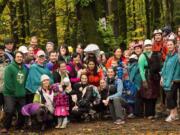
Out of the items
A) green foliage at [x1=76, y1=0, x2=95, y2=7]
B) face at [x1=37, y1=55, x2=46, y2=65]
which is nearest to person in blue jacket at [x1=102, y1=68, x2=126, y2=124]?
A: face at [x1=37, y1=55, x2=46, y2=65]

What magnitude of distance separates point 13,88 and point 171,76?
419 centimetres

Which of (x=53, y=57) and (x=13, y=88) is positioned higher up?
(x=53, y=57)

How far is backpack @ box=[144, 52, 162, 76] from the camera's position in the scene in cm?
1281

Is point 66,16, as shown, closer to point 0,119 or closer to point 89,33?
point 89,33

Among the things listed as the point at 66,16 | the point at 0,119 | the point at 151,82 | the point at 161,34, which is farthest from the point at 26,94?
the point at 66,16

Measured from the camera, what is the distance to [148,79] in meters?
12.9

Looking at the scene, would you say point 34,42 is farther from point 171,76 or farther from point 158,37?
point 171,76

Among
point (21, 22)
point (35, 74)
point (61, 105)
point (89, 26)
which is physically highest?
point (21, 22)

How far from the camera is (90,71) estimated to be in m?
13.0

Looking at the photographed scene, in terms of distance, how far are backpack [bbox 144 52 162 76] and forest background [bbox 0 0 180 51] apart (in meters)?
4.67

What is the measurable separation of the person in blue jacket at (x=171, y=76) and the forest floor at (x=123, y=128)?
1.61 ft

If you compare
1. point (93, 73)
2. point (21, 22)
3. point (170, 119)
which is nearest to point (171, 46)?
point (170, 119)

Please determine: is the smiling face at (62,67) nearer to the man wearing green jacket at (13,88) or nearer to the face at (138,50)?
the man wearing green jacket at (13,88)

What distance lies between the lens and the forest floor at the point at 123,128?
11230 millimetres
